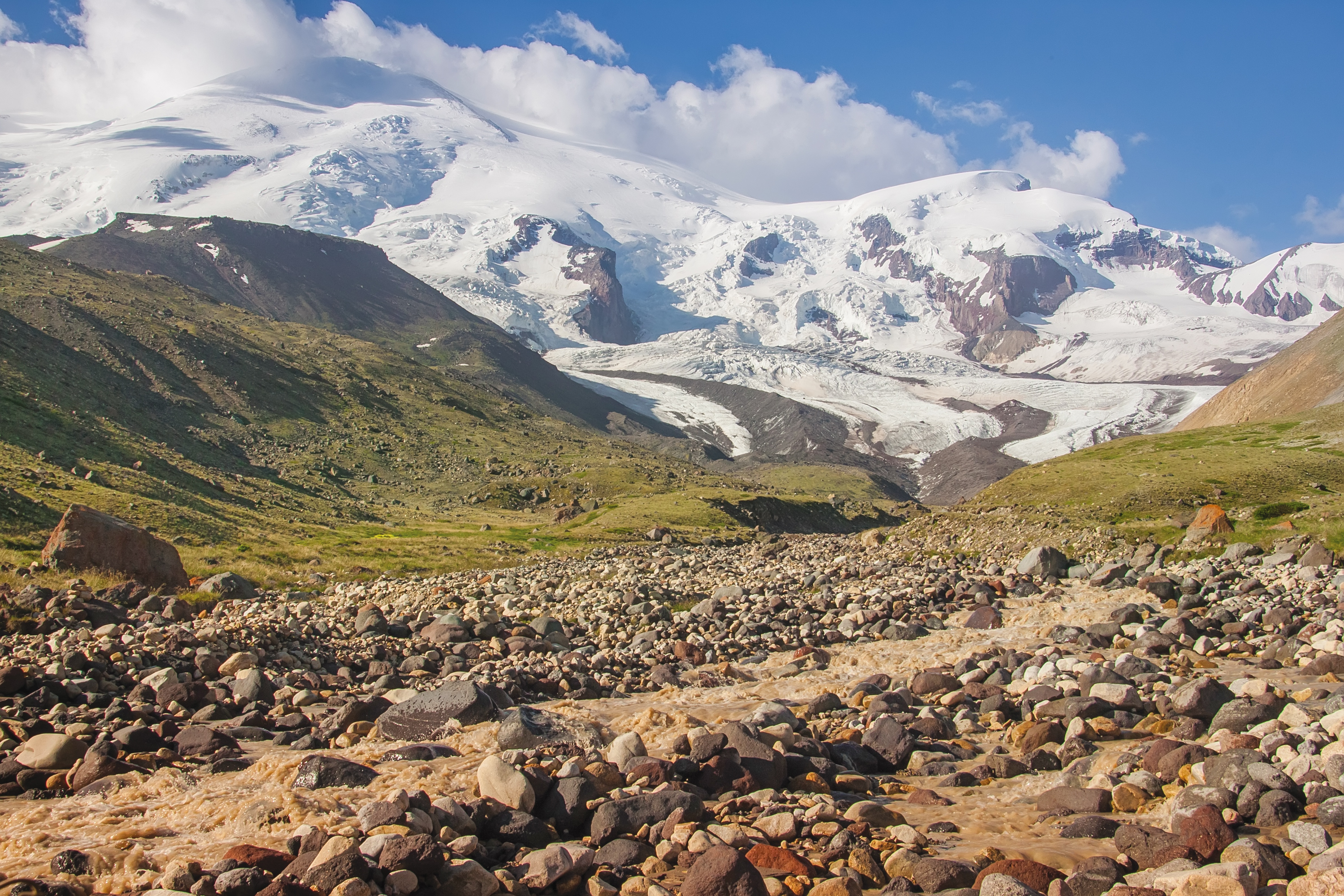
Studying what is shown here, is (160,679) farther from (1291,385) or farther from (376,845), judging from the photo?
(1291,385)

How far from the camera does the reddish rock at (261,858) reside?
7.94m

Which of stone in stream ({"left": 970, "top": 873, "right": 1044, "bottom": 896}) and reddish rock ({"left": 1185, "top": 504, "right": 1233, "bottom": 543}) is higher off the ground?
reddish rock ({"left": 1185, "top": 504, "right": 1233, "bottom": 543})

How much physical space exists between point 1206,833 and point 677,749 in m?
6.40

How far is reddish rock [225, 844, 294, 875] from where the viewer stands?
7.94 metres

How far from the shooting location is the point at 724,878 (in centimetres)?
797

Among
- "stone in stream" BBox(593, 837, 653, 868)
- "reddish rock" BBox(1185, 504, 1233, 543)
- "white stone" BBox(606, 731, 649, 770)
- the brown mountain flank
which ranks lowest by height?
"stone in stream" BBox(593, 837, 653, 868)

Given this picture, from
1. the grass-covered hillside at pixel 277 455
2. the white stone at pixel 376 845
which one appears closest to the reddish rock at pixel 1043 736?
the white stone at pixel 376 845

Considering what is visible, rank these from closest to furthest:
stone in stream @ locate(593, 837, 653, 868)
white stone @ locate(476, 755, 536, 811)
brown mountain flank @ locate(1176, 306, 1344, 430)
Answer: stone in stream @ locate(593, 837, 653, 868)
white stone @ locate(476, 755, 536, 811)
brown mountain flank @ locate(1176, 306, 1344, 430)

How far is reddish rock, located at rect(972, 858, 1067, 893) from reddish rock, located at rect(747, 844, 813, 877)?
1.69 meters

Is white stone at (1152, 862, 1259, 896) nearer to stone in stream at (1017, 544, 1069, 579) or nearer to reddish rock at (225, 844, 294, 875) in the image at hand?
reddish rock at (225, 844, 294, 875)

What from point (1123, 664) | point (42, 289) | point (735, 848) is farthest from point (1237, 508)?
point (42, 289)

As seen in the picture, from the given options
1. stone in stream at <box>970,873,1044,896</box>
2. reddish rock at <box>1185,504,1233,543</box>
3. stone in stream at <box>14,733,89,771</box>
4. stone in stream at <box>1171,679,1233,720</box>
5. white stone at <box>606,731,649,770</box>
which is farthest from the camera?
reddish rock at <box>1185,504,1233,543</box>

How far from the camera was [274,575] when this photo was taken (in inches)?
1206

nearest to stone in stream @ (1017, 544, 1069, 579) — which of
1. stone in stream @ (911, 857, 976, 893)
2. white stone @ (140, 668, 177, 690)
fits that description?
stone in stream @ (911, 857, 976, 893)
